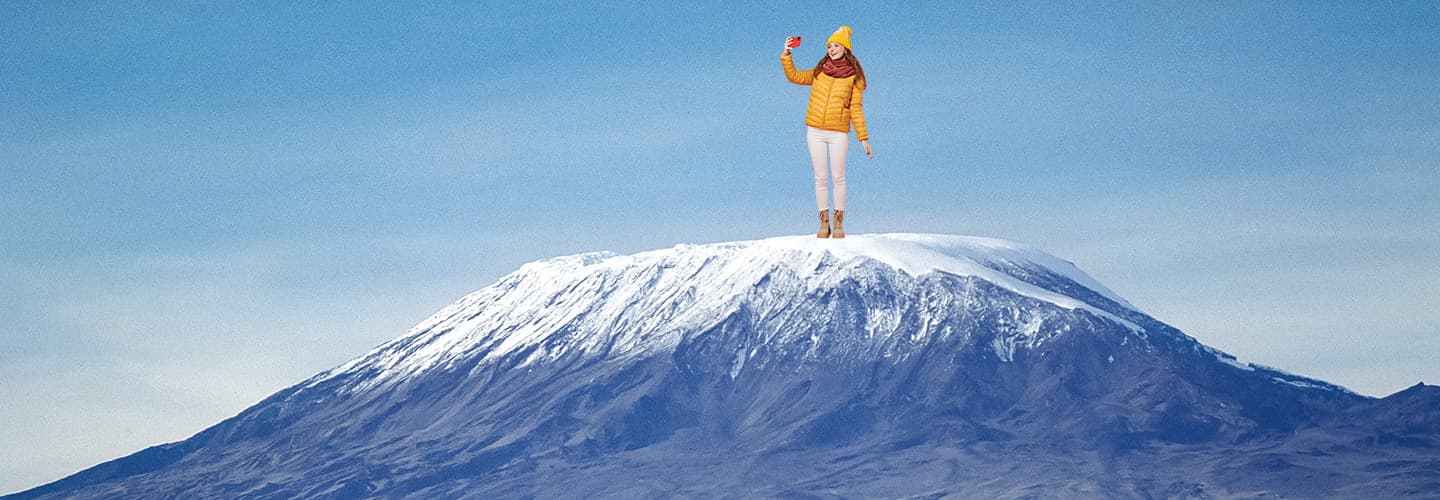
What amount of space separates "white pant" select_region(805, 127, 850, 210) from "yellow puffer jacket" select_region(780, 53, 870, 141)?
286 mm

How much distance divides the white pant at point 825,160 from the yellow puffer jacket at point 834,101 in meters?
0.29

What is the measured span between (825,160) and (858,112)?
181 cm

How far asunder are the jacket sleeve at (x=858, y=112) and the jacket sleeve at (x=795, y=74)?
1090 millimetres

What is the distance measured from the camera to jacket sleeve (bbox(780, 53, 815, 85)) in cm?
5181

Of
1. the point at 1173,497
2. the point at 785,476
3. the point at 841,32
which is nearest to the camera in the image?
the point at 841,32

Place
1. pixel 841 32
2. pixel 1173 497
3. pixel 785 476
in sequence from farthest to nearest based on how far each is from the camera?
1. pixel 785 476
2. pixel 1173 497
3. pixel 841 32

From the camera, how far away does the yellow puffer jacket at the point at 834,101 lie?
172 feet

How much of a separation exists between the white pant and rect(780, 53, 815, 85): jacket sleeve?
1.25 metres

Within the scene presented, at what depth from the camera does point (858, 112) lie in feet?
173

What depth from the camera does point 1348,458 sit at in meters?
195

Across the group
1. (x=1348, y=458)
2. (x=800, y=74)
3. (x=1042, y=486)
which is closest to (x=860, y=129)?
(x=800, y=74)

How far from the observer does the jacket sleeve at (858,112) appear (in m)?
52.5

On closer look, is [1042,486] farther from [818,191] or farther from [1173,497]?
[818,191]

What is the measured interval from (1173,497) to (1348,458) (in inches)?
779
